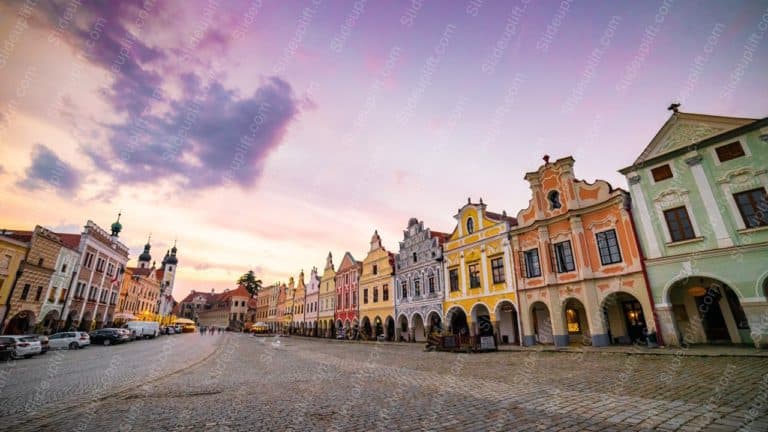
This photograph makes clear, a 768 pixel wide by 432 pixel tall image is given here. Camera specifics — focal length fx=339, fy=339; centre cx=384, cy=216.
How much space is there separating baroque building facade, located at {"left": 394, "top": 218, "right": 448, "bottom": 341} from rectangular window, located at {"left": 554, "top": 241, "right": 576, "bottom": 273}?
446 inches

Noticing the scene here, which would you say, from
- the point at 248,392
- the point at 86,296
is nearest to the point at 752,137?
the point at 248,392

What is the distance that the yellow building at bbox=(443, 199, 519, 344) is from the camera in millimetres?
26141

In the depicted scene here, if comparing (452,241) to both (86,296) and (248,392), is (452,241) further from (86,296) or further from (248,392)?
(86,296)

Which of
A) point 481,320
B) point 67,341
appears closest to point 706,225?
point 481,320

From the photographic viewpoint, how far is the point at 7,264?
2722 centimetres

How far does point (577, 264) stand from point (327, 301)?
134 ft

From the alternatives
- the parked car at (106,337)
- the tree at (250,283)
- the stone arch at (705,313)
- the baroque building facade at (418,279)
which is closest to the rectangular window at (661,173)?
the stone arch at (705,313)

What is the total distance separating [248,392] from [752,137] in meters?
23.8

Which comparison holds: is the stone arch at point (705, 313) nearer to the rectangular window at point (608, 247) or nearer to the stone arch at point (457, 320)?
the rectangular window at point (608, 247)

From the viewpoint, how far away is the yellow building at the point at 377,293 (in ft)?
129

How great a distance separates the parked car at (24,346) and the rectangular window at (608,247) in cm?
3391

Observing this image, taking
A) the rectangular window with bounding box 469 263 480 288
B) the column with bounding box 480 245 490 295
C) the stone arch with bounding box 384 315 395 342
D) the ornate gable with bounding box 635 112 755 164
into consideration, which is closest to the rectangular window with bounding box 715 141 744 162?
the ornate gable with bounding box 635 112 755 164

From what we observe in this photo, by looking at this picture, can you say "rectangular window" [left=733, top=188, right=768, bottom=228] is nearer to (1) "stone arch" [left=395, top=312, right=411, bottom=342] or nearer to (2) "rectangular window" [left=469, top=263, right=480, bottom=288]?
(2) "rectangular window" [left=469, top=263, right=480, bottom=288]

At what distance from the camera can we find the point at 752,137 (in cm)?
1608
